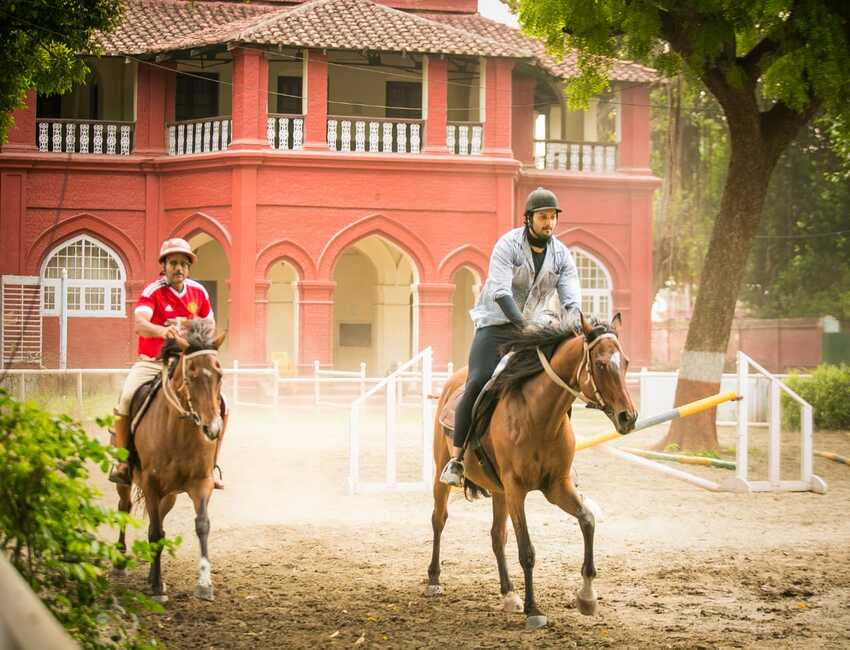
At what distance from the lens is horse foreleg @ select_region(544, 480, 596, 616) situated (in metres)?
6.55

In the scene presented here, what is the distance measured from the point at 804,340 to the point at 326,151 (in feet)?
63.9

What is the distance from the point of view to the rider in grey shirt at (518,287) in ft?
23.7

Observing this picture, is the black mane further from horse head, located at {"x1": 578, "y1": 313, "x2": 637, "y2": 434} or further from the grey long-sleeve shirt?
horse head, located at {"x1": 578, "y1": 313, "x2": 637, "y2": 434}

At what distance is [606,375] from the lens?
248 inches

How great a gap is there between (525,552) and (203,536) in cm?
221

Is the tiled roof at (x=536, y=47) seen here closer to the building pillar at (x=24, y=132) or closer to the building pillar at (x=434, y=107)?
the building pillar at (x=434, y=107)

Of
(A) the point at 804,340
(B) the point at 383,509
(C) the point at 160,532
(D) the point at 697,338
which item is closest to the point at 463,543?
(B) the point at 383,509

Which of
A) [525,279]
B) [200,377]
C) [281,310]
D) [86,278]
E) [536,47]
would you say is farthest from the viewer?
[281,310]

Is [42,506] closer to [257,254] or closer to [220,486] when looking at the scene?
[220,486]

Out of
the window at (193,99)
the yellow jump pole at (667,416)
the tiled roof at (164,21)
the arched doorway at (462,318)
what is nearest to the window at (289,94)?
the window at (193,99)

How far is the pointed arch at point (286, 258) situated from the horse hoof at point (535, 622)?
19.5 meters

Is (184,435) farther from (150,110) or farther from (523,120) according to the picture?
(523,120)

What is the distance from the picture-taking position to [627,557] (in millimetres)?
9000

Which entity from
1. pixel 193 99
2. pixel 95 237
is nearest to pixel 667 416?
pixel 95 237
